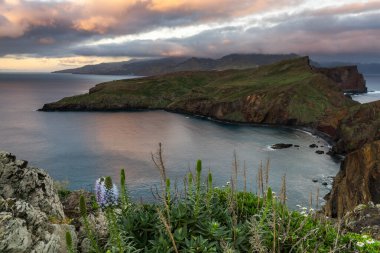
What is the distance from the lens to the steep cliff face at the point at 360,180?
42.0 m

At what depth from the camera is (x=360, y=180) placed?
4519cm

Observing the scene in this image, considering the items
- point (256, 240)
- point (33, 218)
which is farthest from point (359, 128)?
point (256, 240)

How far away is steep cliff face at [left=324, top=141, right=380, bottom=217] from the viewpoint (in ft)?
138

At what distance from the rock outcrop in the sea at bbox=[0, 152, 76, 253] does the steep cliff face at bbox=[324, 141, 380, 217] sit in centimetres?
3388

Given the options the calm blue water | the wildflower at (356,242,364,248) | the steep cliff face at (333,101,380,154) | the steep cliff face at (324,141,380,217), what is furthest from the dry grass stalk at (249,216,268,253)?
the steep cliff face at (333,101,380,154)

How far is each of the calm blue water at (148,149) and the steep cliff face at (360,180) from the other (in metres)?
21.4

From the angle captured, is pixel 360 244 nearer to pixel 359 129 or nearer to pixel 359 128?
pixel 359 129

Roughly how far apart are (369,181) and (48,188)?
3960 centimetres

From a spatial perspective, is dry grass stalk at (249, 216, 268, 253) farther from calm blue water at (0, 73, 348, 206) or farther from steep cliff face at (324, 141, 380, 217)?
calm blue water at (0, 73, 348, 206)

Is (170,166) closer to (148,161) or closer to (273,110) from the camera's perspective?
(148,161)

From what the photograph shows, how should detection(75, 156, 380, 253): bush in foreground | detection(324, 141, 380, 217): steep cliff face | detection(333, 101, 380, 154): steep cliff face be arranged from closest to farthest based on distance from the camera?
detection(75, 156, 380, 253): bush in foreground
detection(324, 141, 380, 217): steep cliff face
detection(333, 101, 380, 154): steep cliff face

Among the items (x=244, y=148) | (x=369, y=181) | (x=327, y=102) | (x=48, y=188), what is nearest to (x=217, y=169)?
(x=244, y=148)

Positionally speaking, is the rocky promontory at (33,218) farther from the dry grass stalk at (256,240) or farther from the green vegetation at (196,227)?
the dry grass stalk at (256,240)

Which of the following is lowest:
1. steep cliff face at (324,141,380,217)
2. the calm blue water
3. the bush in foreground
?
the calm blue water
